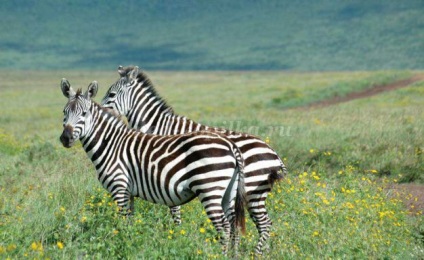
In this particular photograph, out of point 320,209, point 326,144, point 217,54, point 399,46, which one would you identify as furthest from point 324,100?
point 217,54

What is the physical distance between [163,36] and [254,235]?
142327 millimetres

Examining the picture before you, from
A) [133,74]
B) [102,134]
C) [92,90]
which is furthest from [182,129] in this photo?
[92,90]

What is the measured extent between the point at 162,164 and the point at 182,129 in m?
1.95

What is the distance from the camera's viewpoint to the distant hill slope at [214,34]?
114m

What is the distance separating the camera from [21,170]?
11953mm

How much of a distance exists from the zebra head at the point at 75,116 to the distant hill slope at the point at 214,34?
89.5 metres

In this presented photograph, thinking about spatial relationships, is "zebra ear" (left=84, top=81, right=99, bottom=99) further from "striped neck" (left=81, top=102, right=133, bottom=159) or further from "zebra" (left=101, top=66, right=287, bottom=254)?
"zebra" (left=101, top=66, right=287, bottom=254)

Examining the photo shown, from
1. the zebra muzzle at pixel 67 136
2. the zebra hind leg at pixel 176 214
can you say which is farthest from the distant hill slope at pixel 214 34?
the zebra muzzle at pixel 67 136

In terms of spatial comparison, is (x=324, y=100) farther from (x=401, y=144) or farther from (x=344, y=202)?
(x=344, y=202)

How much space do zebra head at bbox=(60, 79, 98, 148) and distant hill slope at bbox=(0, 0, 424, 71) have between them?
89.5 m

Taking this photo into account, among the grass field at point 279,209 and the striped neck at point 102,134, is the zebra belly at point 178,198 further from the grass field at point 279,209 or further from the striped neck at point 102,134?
the striped neck at point 102,134

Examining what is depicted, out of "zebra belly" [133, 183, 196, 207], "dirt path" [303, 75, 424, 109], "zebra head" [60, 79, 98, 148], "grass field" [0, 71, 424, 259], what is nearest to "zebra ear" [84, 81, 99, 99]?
"zebra head" [60, 79, 98, 148]

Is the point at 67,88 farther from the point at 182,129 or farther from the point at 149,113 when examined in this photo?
the point at 149,113

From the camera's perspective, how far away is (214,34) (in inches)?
5566
